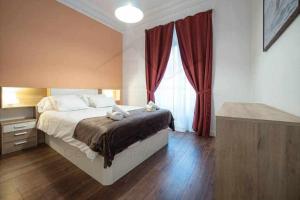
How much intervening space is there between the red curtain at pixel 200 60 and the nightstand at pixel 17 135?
3246mm

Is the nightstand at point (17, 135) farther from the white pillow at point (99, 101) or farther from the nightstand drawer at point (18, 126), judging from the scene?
the white pillow at point (99, 101)

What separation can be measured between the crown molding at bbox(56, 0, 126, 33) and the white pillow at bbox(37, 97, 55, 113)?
205 cm

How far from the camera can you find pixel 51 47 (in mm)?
2975

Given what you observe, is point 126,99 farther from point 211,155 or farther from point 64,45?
point 211,155

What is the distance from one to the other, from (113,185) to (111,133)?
0.59 metres

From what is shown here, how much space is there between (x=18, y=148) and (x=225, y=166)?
3150 millimetres

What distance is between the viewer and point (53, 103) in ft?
9.05

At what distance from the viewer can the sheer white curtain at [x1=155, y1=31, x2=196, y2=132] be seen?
3631 millimetres

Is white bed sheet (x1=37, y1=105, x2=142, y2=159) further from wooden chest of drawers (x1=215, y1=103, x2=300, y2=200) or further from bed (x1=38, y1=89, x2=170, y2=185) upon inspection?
wooden chest of drawers (x1=215, y1=103, x2=300, y2=200)

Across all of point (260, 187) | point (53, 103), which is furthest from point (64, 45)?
point (260, 187)

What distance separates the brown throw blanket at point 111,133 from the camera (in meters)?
1.55

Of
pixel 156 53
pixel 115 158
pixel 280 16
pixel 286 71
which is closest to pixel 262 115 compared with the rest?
pixel 286 71

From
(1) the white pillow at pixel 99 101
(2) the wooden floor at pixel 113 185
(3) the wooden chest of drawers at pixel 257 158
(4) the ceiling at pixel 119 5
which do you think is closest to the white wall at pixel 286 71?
(3) the wooden chest of drawers at pixel 257 158

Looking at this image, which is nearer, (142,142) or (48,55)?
(142,142)
